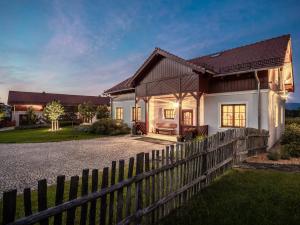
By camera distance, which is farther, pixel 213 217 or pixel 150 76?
pixel 150 76

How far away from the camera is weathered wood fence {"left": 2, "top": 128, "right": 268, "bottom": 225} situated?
6.33ft

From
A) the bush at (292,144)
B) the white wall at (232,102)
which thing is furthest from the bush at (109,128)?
the bush at (292,144)

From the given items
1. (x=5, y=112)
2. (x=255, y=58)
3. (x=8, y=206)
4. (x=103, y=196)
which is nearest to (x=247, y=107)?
(x=255, y=58)

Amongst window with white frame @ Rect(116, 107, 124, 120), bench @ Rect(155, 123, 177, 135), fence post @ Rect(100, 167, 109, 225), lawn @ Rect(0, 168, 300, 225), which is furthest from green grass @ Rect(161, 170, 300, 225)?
window with white frame @ Rect(116, 107, 124, 120)

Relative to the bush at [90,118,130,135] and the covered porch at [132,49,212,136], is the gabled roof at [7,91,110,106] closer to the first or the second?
the bush at [90,118,130,135]

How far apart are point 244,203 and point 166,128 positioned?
12.8 m

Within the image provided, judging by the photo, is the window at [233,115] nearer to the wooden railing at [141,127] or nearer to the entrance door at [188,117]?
the entrance door at [188,117]

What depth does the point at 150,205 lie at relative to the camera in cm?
332

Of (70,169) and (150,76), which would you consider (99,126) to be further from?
(70,169)

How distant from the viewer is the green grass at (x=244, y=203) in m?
3.51

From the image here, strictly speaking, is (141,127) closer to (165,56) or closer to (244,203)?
(165,56)

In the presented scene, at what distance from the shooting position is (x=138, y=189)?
313 centimetres

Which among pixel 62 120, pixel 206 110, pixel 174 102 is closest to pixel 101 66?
pixel 62 120

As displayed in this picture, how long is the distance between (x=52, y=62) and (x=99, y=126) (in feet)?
59.3
